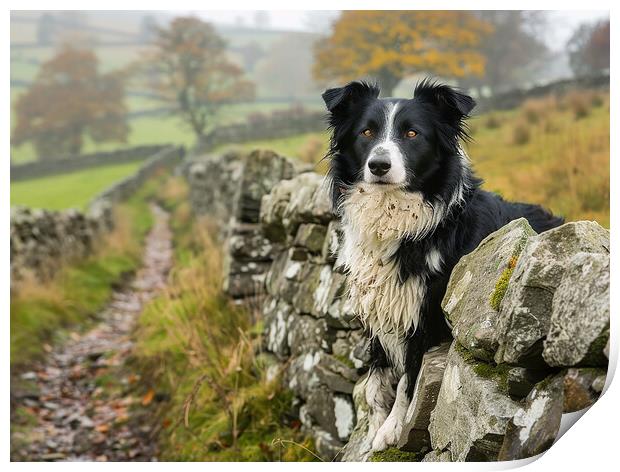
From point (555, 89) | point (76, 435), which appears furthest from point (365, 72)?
point (76, 435)

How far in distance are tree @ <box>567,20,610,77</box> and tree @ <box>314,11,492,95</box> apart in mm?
1617

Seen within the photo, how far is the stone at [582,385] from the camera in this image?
1.84 m

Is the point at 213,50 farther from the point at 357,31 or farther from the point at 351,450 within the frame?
the point at 351,450

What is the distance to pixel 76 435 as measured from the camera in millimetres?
4812

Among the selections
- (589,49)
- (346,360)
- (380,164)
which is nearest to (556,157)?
(589,49)

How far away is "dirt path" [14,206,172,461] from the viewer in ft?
14.9

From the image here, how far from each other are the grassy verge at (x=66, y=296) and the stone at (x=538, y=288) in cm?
535

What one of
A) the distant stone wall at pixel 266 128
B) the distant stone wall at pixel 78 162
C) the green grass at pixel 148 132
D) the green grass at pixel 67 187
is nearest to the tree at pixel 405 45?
the distant stone wall at pixel 266 128

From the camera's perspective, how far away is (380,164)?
2.65 meters

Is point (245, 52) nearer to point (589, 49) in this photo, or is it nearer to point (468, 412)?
point (589, 49)

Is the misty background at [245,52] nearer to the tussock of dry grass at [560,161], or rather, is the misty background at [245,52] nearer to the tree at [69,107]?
the tree at [69,107]

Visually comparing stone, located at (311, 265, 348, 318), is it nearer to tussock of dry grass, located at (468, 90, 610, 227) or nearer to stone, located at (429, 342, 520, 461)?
stone, located at (429, 342, 520, 461)

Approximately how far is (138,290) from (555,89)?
7200 mm

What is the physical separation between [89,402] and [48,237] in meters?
4.94
